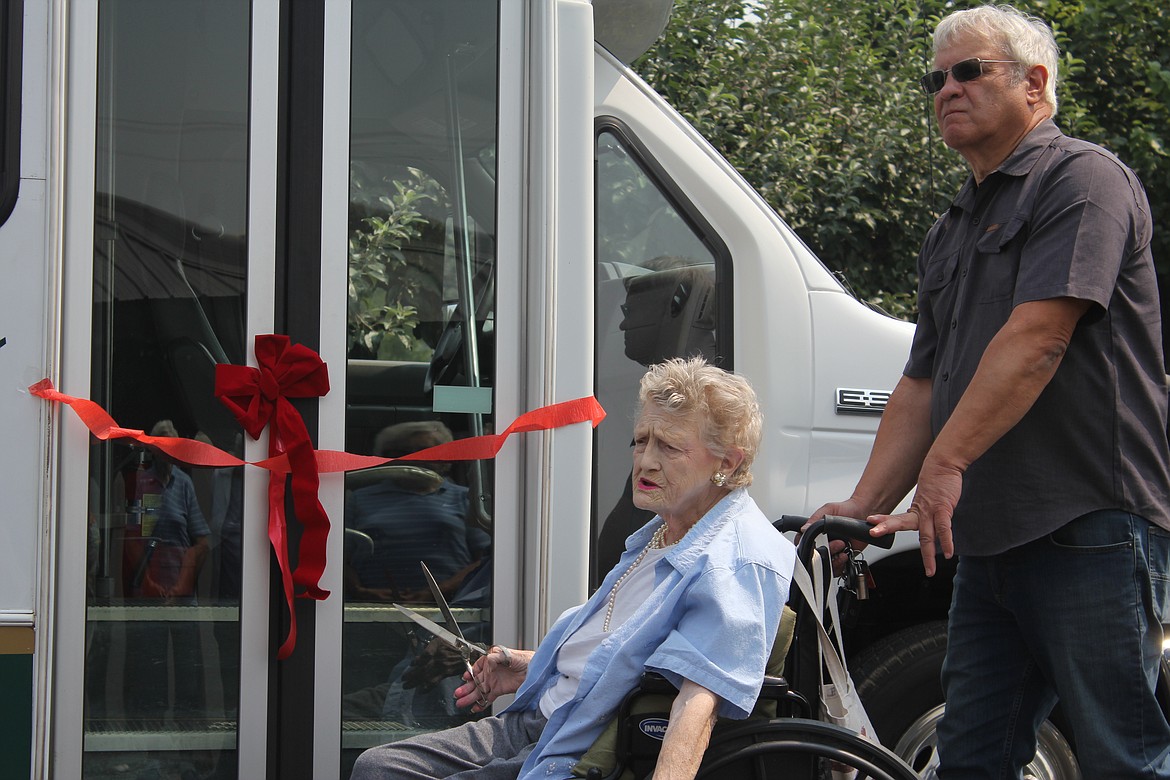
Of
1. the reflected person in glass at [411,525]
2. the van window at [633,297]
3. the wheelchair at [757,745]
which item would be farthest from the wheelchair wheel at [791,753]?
the van window at [633,297]

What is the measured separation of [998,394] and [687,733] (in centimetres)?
84

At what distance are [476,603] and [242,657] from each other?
58 cm

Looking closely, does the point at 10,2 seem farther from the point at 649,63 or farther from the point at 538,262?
the point at 649,63

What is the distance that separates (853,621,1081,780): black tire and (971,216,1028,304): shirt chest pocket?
136 cm

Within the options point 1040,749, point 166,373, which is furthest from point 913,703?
point 166,373

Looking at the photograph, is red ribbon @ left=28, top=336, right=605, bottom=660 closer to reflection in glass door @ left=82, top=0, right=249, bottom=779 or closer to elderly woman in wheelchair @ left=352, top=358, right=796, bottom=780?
reflection in glass door @ left=82, top=0, right=249, bottom=779

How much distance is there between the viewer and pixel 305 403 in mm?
2854

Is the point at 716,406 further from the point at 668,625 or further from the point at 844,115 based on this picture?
the point at 844,115

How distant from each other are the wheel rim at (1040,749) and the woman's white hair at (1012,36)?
179 cm

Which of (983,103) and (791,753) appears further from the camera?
(983,103)

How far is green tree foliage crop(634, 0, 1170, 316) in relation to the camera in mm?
7586

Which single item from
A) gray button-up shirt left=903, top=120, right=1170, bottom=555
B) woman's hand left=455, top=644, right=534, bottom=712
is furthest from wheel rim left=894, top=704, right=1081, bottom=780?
woman's hand left=455, top=644, right=534, bottom=712

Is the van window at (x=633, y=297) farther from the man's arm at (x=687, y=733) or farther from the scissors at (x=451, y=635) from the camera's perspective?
the man's arm at (x=687, y=733)

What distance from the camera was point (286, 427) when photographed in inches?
110
